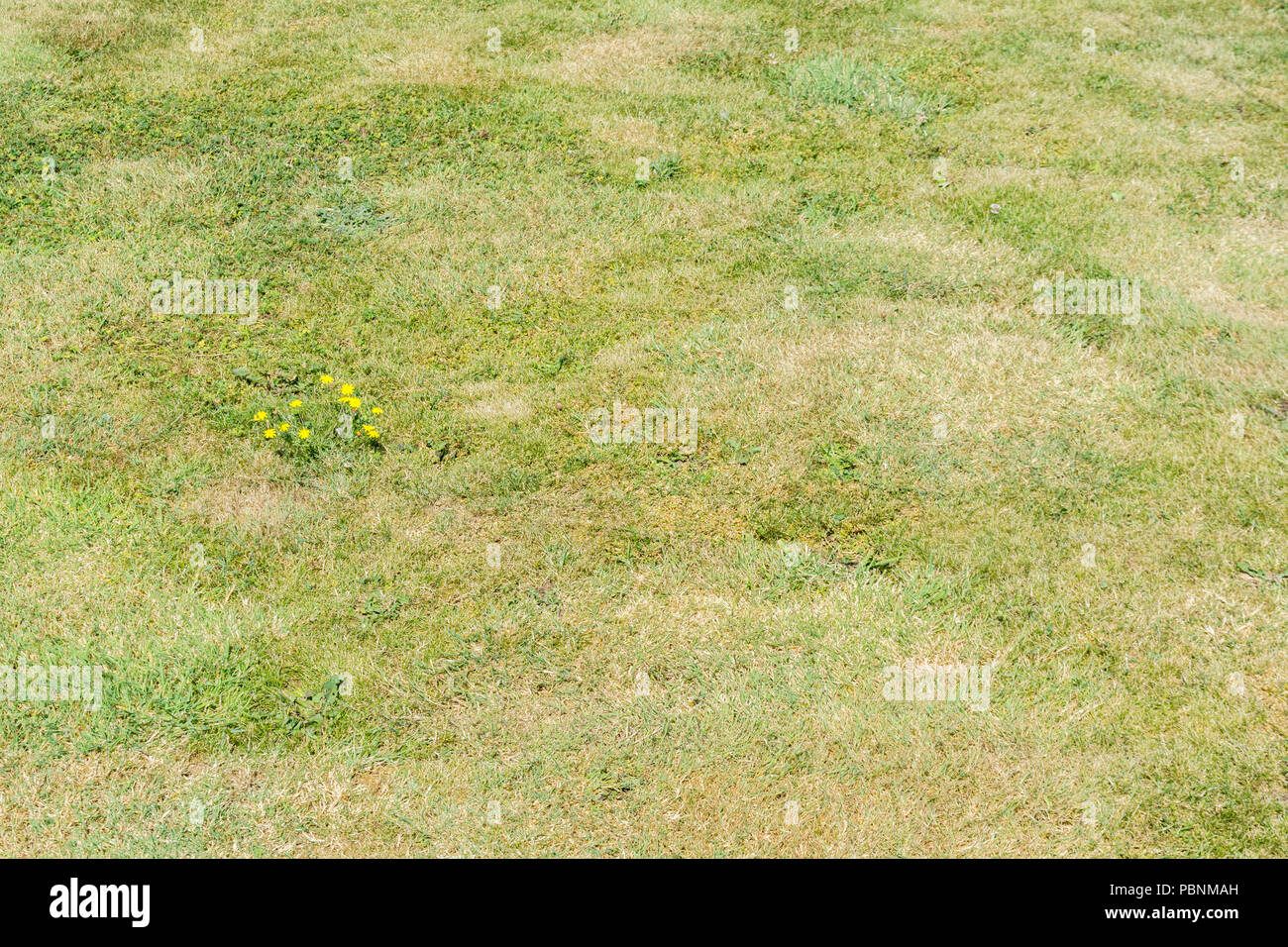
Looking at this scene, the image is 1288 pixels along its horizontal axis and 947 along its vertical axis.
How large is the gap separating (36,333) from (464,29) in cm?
683

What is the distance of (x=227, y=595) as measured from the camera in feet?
20.0
